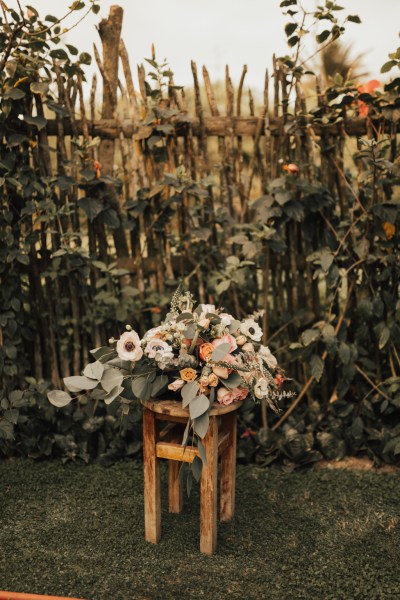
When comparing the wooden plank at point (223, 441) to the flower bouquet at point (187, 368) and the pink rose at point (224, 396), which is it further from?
the pink rose at point (224, 396)

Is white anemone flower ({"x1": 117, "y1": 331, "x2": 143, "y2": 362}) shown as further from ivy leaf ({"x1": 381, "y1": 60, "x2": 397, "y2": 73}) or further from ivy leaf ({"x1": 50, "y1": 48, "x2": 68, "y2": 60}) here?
ivy leaf ({"x1": 381, "y1": 60, "x2": 397, "y2": 73})

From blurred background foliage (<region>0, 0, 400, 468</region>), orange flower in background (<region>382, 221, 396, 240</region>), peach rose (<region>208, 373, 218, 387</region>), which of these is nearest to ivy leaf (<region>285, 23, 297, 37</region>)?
blurred background foliage (<region>0, 0, 400, 468</region>)

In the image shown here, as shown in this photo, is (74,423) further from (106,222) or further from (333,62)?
(333,62)

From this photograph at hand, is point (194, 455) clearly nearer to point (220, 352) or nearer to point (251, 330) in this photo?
point (220, 352)

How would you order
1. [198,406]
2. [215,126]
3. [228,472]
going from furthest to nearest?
[215,126] → [228,472] → [198,406]

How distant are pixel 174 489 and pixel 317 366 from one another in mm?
1077

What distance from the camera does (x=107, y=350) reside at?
2.66 metres

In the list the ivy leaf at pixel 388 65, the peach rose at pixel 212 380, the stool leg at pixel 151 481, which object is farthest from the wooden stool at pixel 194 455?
the ivy leaf at pixel 388 65

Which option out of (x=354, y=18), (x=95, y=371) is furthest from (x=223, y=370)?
(x=354, y=18)

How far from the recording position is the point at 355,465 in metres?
3.48

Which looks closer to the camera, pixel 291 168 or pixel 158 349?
pixel 158 349

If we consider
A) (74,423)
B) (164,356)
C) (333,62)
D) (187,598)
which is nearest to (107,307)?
(74,423)

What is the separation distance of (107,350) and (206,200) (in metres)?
1.30

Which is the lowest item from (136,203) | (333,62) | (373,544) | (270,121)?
(373,544)
